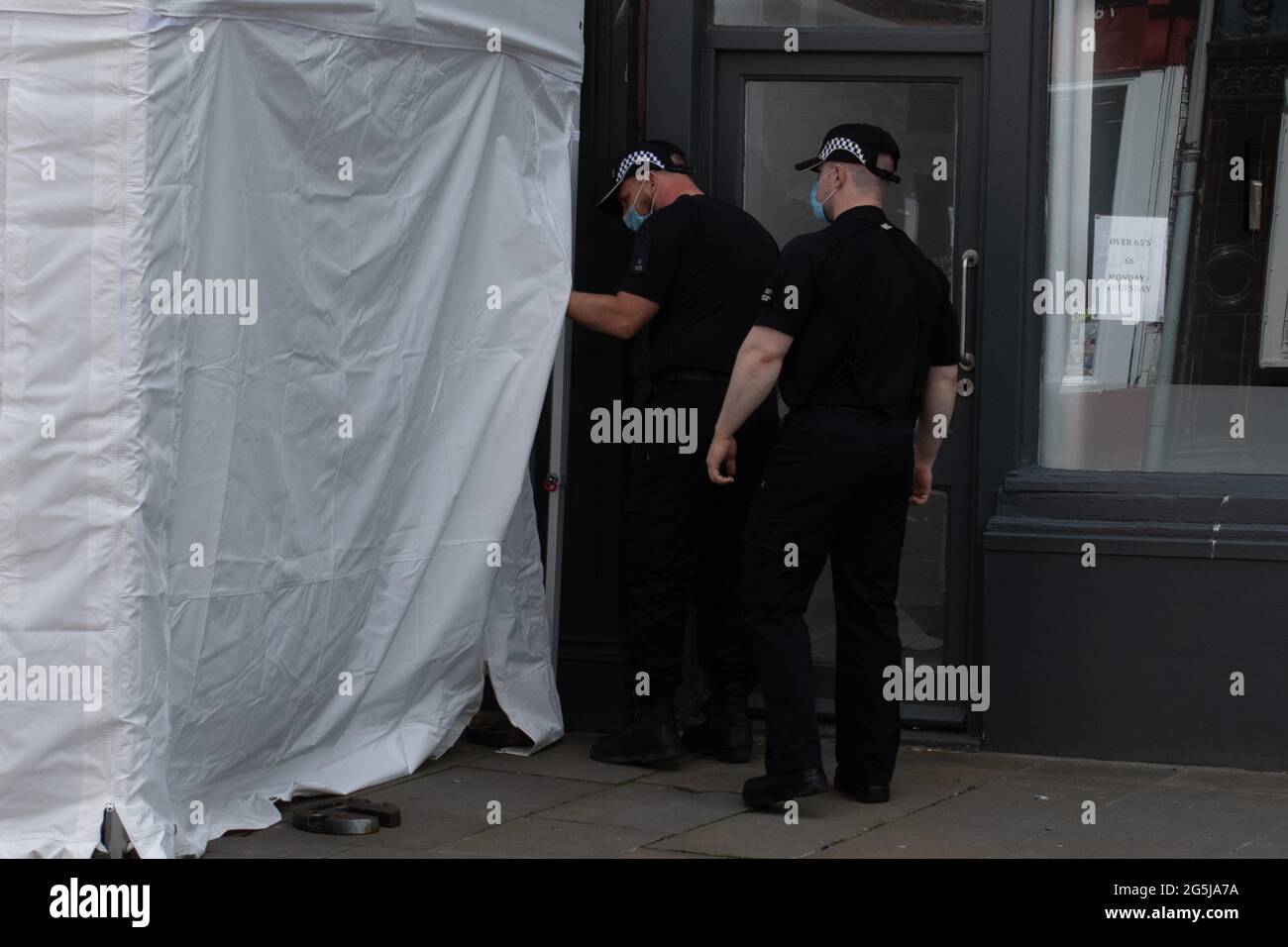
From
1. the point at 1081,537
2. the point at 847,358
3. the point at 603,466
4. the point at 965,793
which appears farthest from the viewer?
the point at 603,466

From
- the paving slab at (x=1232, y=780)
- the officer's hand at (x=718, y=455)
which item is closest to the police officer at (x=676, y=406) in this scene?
the officer's hand at (x=718, y=455)

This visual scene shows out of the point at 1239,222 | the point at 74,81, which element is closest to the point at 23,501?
the point at 74,81

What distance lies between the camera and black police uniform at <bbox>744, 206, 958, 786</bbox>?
487cm

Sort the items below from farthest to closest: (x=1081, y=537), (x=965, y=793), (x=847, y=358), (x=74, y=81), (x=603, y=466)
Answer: (x=603, y=466), (x=1081, y=537), (x=965, y=793), (x=847, y=358), (x=74, y=81)

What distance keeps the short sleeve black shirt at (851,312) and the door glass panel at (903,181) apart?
1.10 metres

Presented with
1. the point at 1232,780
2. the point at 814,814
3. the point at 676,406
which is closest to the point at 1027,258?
the point at 676,406

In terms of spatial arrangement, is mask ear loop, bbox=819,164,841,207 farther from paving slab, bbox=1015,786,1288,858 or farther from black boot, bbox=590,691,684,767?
paving slab, bbox=1015,786,1288,858

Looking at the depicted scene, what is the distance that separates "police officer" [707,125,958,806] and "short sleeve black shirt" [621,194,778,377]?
1.72 ft

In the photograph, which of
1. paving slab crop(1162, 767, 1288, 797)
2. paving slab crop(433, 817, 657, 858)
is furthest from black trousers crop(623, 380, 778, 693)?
paving slab crop(1162, 767, 1288, 797)

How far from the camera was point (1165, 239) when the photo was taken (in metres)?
5.98

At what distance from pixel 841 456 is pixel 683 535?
2.72 ft
